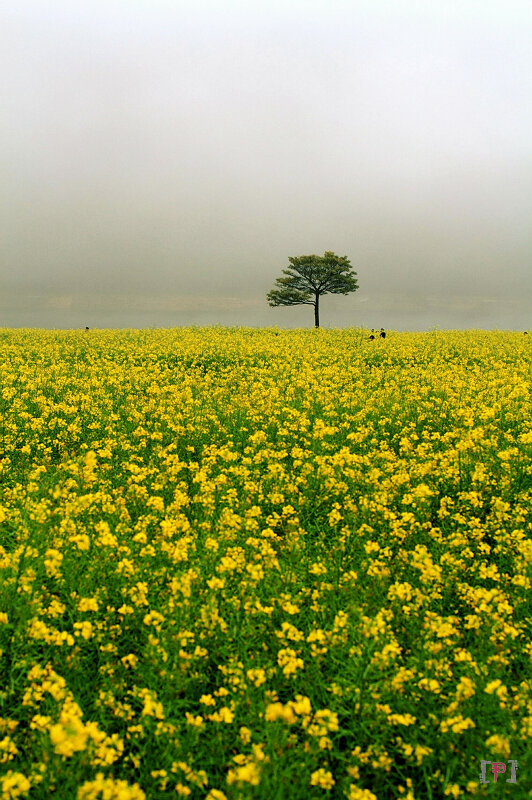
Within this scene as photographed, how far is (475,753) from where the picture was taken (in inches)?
133

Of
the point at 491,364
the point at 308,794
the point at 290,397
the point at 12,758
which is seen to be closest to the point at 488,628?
the point at 308,794

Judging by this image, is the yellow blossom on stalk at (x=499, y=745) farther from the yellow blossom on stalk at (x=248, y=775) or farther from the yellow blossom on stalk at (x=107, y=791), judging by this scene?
the yellow blossom on stalk at (x=107, y=791)

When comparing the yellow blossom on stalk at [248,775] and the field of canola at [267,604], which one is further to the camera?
the field of canola at [267,604]

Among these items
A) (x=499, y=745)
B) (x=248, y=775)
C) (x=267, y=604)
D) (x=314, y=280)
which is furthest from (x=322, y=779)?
(x=314, y=280)

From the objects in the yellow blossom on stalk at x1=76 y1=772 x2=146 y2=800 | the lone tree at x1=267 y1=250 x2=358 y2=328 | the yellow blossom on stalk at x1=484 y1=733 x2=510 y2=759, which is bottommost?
the yellow blossom on stalk at x1=484 y1=733 x2=510 y2=759

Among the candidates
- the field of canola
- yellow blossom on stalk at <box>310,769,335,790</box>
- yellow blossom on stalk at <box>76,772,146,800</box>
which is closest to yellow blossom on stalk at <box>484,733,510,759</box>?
the field of canola

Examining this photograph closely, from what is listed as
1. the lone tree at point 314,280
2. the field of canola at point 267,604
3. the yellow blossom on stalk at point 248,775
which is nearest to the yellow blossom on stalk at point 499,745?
the field of canola at point 267,604

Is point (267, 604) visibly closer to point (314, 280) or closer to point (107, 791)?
point (107, 791)

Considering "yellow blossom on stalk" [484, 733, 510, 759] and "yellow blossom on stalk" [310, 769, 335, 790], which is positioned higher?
"yellow blossom on stalk" [484, 733, 510, 759]

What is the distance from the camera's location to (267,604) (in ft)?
16.5

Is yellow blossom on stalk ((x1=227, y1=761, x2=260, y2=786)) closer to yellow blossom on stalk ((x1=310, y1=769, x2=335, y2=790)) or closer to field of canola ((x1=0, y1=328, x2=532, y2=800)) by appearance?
field of canola ((x1=0, y1=328, x2=532, y2=800))

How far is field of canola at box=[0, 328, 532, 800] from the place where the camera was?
3334 mm

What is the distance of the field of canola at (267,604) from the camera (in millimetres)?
3334

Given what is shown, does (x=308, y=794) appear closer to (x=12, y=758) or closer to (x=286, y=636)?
(x=286, y=636)
